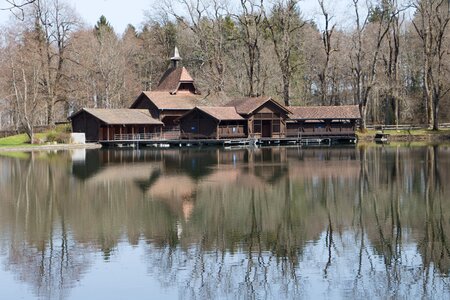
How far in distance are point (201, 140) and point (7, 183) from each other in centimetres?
3504

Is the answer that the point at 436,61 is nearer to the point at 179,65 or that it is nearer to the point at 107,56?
the point at 179,65

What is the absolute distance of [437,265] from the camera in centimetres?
1379

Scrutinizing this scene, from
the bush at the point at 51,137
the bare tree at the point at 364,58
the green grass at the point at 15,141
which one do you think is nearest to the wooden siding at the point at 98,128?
the bush at the point at 51,137

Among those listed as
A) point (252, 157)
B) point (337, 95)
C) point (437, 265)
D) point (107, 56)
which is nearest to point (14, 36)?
point (107, 56)

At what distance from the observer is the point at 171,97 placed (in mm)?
72312

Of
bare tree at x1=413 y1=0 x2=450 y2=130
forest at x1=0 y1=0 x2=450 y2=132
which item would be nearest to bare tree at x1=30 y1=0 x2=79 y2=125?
forest at x1=0 y1=0 x2=450 y2=132

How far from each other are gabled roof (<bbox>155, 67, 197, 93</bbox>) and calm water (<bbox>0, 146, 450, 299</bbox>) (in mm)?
43072

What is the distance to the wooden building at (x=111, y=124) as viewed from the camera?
215 ft

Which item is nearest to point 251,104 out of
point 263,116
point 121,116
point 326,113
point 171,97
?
point 263,116

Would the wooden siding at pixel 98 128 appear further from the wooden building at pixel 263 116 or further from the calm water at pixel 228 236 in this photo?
the calm water at pixel 228 236

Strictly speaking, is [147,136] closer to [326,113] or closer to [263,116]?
[263,116]

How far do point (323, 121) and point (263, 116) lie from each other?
19.9 feet

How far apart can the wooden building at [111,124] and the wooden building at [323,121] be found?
45.3 ft

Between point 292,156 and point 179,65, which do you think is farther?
point 179,65
